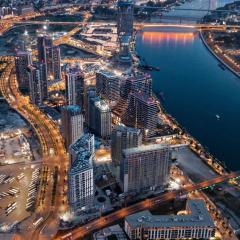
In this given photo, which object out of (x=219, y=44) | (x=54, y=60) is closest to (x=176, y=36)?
(x=219, y=44)

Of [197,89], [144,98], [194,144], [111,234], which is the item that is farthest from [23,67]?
[111,234]

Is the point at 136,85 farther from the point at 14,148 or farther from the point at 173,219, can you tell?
the point at 173,219

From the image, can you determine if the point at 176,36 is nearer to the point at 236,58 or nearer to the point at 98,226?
the point at 236,58

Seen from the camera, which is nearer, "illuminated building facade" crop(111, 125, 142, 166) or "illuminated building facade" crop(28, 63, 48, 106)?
"illuminated building facade" crop(111, 125, 142, 166)

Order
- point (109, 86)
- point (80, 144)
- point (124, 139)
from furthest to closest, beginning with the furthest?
point (109, 86) → point (124, 139) → point (80, 144)

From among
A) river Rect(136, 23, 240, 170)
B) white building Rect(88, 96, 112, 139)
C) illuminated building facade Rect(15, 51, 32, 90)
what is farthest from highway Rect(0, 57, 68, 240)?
river Rect(136, 23, 240, 170)

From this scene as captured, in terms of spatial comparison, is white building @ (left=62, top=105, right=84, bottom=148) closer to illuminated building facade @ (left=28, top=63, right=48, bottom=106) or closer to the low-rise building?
the low-rise building
